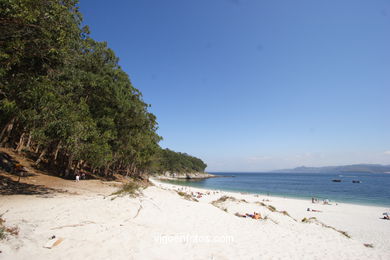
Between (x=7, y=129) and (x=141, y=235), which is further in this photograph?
(x=7, y=129)

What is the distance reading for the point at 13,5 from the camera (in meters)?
5.87

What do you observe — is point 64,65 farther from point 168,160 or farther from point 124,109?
point 168,160

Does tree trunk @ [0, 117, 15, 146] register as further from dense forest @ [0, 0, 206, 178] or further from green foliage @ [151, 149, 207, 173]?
green foliage @ [151, 149, 207, 173]

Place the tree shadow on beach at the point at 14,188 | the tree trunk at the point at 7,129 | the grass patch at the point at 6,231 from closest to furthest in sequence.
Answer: the grass patch at the point at 6,231
the tree shadow on beach at the point at 14,188
the tree trunk at the point at 7,129

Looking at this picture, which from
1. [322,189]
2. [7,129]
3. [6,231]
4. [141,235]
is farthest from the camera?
[322,189]

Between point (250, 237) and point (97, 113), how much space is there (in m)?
17.8

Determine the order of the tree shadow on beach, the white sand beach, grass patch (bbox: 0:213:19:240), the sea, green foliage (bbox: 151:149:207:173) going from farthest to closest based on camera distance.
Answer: green foliage (bbox: 151:149:207:173) < the sea < the tree shadow on beach < the white sand beach < grass patch (bbox: 0:213:19:240)

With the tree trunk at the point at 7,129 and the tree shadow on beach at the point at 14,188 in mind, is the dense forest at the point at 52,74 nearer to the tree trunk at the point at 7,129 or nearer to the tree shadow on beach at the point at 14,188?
the tree trunk at the point at 7,129

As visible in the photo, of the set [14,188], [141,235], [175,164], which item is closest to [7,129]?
[14,188]

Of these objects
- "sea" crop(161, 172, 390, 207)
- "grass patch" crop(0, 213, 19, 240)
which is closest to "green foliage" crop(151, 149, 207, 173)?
"sea" crop(161, 172, 390, 207)

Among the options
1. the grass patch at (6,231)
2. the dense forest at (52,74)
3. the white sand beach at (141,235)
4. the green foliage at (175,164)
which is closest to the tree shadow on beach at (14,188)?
the white sand beach at (141,235)

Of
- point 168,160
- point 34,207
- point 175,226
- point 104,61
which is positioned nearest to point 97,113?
point 104,61

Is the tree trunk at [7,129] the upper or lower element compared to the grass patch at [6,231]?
upper

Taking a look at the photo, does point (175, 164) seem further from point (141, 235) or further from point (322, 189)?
point (141, 235)
